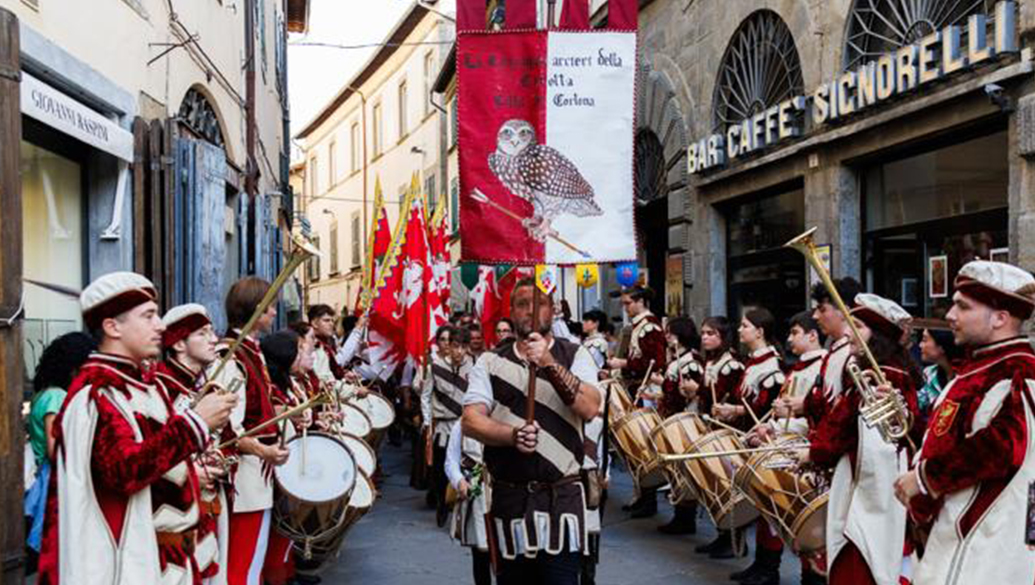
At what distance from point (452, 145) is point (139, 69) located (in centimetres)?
2562

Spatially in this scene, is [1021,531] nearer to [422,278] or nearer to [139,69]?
[139,69]

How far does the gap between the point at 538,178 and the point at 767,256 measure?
32.8 feet

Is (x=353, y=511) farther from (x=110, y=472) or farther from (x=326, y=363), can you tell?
(x=326, y=363)

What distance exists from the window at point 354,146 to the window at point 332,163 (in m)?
3.39

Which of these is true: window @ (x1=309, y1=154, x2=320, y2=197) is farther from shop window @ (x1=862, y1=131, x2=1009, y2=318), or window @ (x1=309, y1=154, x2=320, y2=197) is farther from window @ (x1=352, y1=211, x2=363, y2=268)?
shop window @ (x1=862, y1=131, x2=1009, y2=318)

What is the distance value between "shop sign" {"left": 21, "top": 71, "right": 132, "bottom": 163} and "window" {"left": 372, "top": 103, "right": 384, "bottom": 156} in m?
37.5

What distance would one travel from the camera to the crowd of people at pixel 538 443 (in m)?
4.07

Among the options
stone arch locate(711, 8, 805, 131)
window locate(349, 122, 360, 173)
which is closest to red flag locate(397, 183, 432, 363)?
stone arch locate(711, 8, 805, 131)

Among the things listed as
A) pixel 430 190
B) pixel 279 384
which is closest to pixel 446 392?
pixel 279 384

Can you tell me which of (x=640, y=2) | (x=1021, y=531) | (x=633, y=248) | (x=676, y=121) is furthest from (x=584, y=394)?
(x=640, y=2)

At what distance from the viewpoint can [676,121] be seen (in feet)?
57.1

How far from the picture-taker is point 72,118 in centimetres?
780

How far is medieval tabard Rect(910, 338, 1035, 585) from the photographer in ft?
13.5

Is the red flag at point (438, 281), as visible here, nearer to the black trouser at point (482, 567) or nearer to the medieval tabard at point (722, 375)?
the medieval tabard at point (722, 375)
